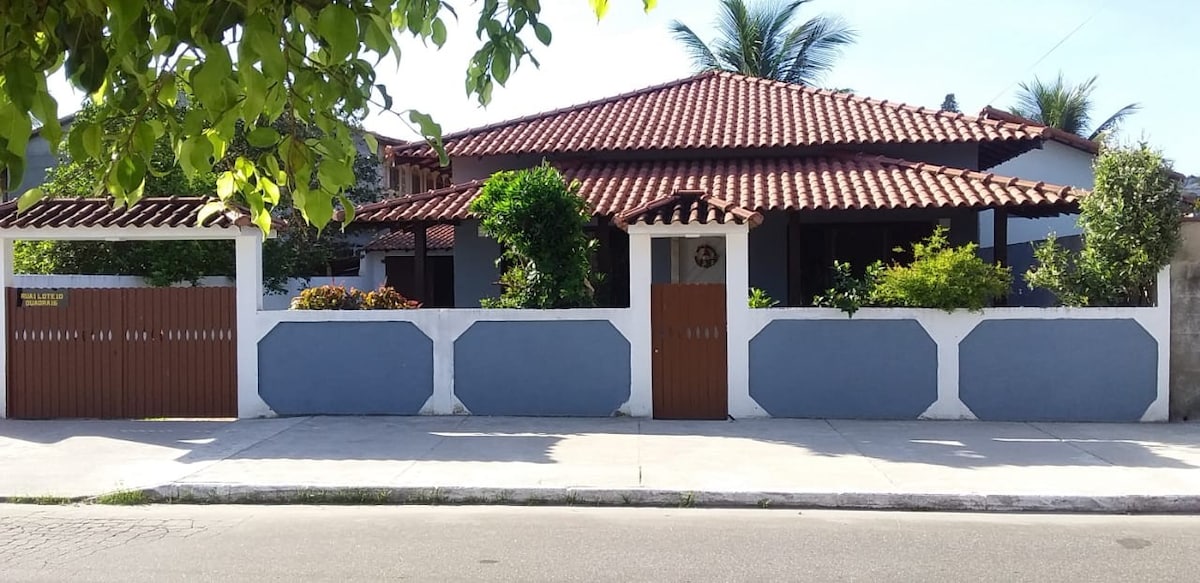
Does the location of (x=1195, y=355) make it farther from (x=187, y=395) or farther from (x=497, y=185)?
(x=187, y=395)

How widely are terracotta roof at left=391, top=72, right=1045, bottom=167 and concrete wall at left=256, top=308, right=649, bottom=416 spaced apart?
485cm

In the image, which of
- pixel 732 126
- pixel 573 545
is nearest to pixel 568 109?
pixel 732 126

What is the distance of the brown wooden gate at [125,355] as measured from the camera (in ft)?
38.0

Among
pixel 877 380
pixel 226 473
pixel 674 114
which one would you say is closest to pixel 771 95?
pixel 674 114

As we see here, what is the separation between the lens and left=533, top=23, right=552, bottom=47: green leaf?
364 cm

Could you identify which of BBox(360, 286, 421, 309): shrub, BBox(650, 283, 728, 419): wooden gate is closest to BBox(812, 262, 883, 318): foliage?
BBox(650, 283, 728, 419): wooden gate

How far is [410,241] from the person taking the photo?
912 inches

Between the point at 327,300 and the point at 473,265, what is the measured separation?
3.71 meters

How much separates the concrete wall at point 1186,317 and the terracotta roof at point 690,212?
4.82 meters

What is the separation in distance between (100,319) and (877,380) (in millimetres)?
9365

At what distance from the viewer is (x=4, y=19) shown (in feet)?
9.36

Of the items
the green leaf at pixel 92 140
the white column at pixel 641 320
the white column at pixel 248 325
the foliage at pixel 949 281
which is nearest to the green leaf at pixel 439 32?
the green leaf at pixel 92 140

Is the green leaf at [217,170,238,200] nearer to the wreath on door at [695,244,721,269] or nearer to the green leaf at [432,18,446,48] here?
the green leaf at [432,18,446,48]

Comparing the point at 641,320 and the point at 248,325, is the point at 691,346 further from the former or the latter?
the point at 248,325
